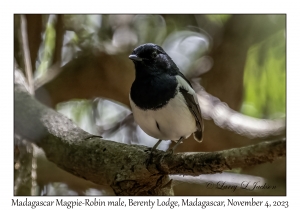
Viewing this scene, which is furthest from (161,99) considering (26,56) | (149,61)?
(26,56)

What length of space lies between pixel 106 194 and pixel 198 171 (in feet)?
3.33

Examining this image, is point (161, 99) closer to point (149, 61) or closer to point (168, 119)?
point (168, 119)

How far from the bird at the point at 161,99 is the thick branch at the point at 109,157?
238 mm

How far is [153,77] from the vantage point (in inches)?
116

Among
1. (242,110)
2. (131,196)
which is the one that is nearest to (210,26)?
(242,110)

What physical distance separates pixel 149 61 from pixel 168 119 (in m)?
0.54

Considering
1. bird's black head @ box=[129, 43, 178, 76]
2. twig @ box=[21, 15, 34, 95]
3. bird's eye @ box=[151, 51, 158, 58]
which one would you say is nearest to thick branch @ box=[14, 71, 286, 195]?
twig @ box=[21, 15, 34, 95]

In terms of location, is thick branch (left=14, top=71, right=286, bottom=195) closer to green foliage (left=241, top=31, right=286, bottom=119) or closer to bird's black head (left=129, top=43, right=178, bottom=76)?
bird's black head (left=129, top=43, right=178, bottom=76)

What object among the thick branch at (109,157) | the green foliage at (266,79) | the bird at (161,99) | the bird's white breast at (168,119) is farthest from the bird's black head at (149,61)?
the green foliage at (266,79)

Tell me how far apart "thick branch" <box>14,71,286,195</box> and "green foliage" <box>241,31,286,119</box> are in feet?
4.21

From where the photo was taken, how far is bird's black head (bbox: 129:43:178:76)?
2988mm

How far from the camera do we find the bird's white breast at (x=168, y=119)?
2777 millimetres

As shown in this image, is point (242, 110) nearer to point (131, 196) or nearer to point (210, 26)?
point (210, 26)
